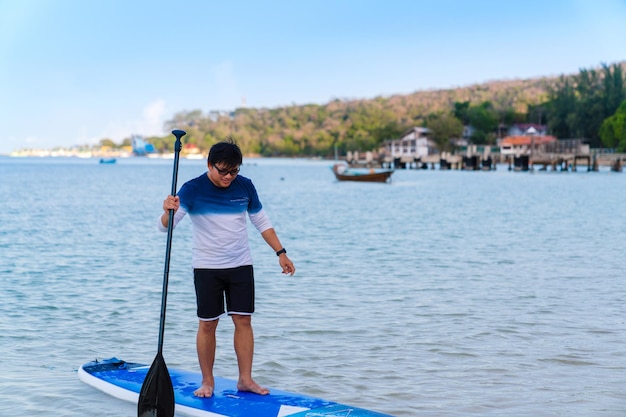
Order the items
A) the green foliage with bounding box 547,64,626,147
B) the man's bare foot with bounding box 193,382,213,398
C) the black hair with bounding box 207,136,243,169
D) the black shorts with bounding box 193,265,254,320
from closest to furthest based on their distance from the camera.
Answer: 1. the black hair with bounding box 207,136,243,169
2. the black shorts with bounding box 193,265,254,320
3. the man's bare foot with bounding box 193,382,213,398
4. the green foliage with bounding box 547,64,626,147

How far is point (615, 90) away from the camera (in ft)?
396

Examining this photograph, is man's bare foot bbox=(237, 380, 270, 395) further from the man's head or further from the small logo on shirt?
the man's head

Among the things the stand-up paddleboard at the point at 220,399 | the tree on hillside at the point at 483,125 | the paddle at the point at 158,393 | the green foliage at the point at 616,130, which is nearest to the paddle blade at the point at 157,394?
the paddle at the point at 158,393

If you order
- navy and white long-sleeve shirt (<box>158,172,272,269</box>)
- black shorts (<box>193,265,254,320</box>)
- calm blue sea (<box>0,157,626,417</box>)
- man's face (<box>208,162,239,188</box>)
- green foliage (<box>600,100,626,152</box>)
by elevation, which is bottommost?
calm blue sea (<box>0,157,626,417</box>)

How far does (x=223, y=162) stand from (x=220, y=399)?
5.55 ft

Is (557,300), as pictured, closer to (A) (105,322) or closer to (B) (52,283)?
(A) (105,322)

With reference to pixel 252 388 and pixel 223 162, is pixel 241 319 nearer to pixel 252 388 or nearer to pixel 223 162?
pixel 252 388

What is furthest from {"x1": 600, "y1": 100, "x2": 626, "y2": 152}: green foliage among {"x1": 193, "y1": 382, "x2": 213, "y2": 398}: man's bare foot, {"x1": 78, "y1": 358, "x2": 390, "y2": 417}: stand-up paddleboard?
{"x1": 193, "y1": 382, "x2": 213, "y2": 398}: man's bare foot

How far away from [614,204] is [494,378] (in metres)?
37.5

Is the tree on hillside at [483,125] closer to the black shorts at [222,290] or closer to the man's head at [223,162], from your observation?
the black shorts at [222,290]

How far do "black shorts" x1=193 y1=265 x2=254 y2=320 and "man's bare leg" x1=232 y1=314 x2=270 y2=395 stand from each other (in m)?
0.11

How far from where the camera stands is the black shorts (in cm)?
575

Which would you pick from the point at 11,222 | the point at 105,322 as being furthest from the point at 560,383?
the point at 11,222

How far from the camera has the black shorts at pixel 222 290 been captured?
5.75 metres
